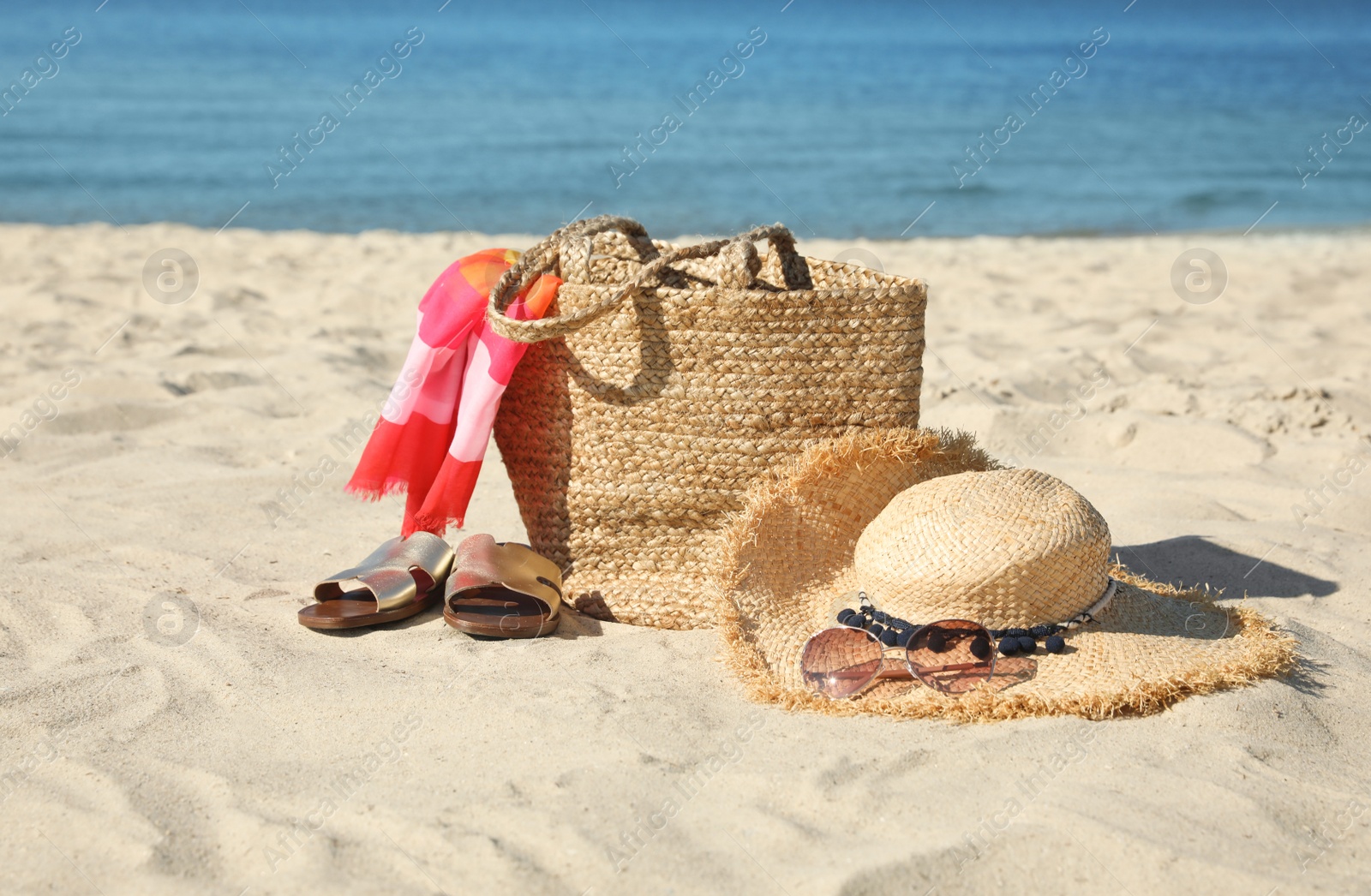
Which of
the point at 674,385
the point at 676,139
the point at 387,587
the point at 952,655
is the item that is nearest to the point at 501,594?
the point at 387,587

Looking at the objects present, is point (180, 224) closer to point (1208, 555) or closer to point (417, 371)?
point (417, 371)

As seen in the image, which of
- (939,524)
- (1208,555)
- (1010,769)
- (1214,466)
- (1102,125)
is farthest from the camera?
(1102,125)

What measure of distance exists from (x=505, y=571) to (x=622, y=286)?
793mm

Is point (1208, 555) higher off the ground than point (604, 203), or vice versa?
point (604, 203)

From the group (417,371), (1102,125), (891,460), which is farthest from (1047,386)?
(1102,125)

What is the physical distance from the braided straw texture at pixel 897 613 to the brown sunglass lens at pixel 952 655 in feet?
0.14

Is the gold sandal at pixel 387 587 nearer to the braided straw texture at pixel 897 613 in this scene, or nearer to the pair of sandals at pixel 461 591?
the pair of sandals at pixel 461 591

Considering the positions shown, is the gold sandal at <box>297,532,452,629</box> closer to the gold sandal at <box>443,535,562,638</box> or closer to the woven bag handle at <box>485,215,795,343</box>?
the gold sandal at <box>443,535,562,638</box>

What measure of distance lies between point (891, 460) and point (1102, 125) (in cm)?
1572

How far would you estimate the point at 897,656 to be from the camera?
2326 millimetres

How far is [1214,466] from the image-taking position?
12.8 feet

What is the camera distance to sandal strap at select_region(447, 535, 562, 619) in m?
2.64

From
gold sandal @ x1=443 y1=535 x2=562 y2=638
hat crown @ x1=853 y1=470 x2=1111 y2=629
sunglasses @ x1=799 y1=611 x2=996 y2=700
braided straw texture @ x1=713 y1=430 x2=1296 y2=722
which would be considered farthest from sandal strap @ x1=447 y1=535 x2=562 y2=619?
hat crown @ x1=853 y1=470 x2=1111 y2=629

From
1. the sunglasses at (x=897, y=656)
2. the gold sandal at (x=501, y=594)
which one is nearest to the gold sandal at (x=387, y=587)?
the gold sandal at (x=501, y=594)
